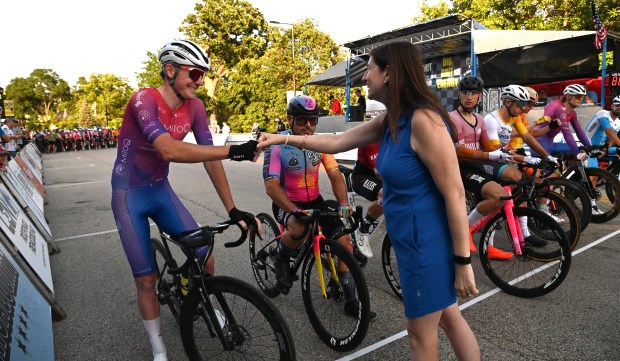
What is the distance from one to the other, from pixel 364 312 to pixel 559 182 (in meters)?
4.18

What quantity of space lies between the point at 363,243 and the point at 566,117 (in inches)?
159

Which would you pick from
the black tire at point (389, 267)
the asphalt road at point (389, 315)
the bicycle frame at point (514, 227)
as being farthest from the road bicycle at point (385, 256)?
the bicycle frame at point (514, 227)

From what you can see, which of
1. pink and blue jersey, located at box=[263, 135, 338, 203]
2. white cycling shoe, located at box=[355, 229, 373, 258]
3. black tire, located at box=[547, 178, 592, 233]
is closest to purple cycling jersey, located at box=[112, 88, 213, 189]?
pink and blue jersey, located at box=[263, 135, 338, 203]

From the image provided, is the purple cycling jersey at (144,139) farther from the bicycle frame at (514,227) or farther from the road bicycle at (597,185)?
the road bicycle at (597,185)

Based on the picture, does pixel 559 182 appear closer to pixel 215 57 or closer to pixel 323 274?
pixel 323 274

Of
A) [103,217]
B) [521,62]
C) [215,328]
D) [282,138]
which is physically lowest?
[103,217]

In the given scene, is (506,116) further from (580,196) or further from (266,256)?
(266,256)

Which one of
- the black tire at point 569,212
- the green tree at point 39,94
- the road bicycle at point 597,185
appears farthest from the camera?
the green tree at point 39,94

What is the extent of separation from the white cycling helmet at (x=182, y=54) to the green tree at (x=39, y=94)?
119659 millimetres

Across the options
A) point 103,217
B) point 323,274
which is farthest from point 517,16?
point 323,274

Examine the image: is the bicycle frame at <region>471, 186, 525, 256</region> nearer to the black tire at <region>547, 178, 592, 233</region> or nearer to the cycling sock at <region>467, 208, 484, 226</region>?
the cycling sock at <region>467, 208, 484, 226</region>

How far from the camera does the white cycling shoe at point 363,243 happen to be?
4836 millimetres

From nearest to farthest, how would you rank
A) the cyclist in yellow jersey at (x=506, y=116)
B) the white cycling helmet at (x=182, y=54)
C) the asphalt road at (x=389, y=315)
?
the white cycling helmet at (x=182, y=54) < the asphalt road at (x=389, y=315) < the cyclist in yellow jersey at (x=506, y=116)

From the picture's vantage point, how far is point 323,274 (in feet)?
11.3
